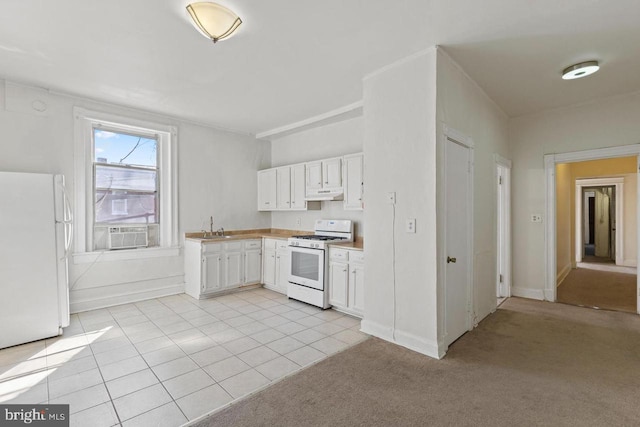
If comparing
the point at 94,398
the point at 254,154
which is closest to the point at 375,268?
the point at 94,398

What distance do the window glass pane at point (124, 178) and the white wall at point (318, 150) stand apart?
2215mm

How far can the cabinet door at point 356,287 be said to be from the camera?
142 inches

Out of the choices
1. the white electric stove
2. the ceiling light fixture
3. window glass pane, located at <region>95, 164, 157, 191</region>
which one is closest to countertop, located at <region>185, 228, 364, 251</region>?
the white electric stove

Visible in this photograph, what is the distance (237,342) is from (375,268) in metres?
1.56

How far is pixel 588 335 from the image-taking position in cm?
314

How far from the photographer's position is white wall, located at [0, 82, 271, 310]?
3529mm

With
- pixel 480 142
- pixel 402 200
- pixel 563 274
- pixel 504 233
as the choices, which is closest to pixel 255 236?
pixel 402 200

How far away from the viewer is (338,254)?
12.7 feet

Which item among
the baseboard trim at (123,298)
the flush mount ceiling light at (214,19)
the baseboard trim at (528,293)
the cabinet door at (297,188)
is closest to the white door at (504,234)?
the baseboard trim at (528,293)

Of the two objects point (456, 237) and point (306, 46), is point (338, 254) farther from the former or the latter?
point (306, 46)

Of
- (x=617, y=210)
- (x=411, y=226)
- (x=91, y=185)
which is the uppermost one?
(x=91, y=185)

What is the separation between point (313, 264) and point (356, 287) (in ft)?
2.39

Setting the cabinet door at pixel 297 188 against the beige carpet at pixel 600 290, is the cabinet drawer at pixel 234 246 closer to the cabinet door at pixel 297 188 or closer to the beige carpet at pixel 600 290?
the cabinet door at pixel 297 188

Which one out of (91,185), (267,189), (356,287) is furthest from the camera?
(267,189)
